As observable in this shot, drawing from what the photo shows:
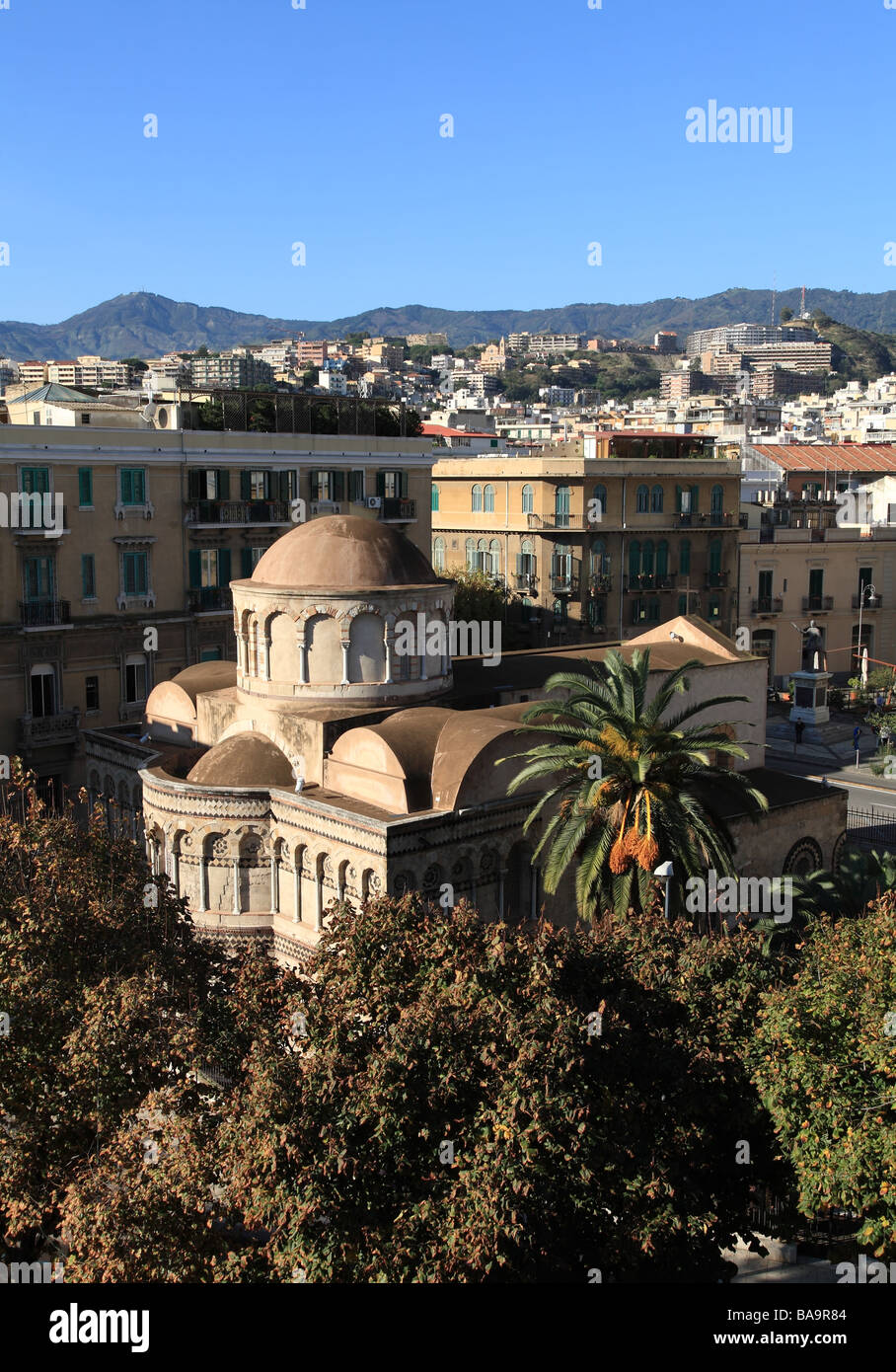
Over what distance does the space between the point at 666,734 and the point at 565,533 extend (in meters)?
35.6

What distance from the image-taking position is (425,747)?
89.8ft

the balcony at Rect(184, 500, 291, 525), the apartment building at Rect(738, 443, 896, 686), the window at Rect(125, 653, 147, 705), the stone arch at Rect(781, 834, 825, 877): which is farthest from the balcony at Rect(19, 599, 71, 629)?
the apartment building at Rect(738, 443, 896, 686)

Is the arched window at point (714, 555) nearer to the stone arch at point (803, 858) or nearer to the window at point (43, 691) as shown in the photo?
the stone arch at point (803, 858)

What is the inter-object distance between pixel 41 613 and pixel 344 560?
46.9ft

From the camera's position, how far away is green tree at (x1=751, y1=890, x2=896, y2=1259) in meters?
15.1

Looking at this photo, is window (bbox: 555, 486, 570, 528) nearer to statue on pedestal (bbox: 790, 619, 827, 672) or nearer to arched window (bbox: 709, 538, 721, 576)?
arched window (bbox: 709, 538, 721, 576)

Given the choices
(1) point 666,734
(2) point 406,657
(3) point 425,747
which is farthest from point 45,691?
(1) point 666,734

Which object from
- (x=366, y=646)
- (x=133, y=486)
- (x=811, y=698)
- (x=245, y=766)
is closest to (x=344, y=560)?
(x=366, y=646)

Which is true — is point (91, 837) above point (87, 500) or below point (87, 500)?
below

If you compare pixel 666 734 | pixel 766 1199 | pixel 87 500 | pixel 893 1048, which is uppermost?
pixel 87 500

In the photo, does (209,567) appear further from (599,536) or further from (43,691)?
(599,536)

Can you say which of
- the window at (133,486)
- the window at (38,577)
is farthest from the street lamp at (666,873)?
the window at (133,486)

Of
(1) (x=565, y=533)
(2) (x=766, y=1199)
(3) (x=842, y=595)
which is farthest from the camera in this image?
(3) (x=842, y=595)
